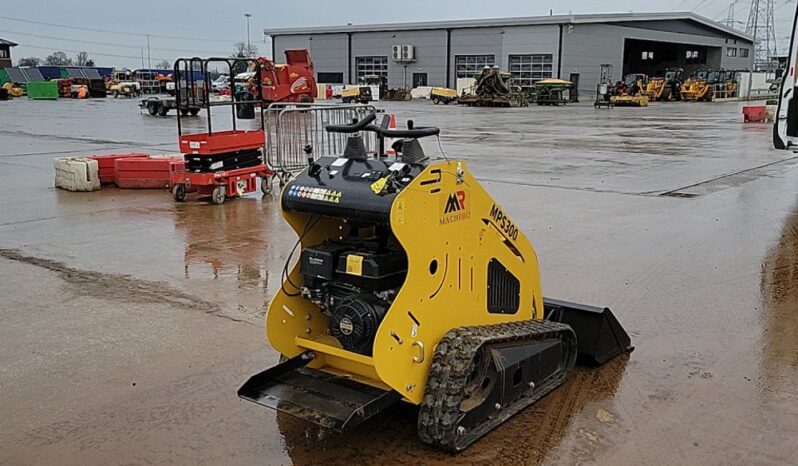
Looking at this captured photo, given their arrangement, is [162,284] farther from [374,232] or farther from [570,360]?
[570,360]

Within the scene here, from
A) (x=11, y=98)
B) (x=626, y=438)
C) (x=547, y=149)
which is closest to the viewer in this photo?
(x=626, y=438)

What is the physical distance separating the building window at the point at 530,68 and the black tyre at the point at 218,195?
155 ft

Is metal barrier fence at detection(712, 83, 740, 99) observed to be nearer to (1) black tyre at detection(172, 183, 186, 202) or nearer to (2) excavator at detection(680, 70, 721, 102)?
(2) excavator at detection(680, 70, 721, 102)

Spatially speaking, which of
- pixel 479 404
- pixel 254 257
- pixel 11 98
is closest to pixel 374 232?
pixel 479 404

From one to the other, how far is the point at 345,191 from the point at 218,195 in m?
7.39

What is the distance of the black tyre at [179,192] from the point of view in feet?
35.6

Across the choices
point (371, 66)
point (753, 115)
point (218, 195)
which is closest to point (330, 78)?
point (371, 66)

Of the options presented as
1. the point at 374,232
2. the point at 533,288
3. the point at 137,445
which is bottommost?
the point at 137,445

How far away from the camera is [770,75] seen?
6662 cm

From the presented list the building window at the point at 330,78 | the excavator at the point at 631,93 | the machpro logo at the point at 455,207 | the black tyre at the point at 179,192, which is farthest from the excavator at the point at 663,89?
the machpro logo at the point at 455,207

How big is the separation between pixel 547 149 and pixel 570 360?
14.9 m

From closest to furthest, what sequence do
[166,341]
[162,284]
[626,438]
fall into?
[626,438]
[166,341]
[162,284]

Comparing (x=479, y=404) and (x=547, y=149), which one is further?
(x=547, y=149)

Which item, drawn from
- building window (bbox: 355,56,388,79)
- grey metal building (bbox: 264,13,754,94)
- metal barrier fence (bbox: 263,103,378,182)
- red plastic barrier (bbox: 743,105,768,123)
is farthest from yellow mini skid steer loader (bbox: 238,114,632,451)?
building window (bbox: 355,56,388,79)
